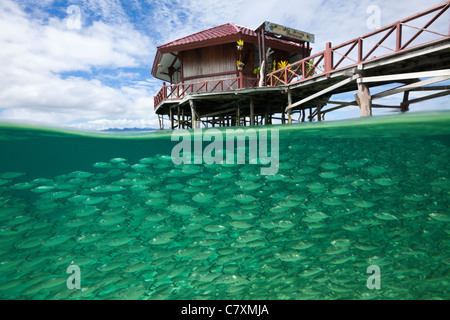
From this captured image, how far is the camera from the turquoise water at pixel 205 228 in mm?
5816

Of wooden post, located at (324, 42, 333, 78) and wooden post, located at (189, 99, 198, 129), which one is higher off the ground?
wooden post, located at (324, 42, 333, 78)

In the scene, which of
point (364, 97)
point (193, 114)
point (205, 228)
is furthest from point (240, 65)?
point (205, 228)

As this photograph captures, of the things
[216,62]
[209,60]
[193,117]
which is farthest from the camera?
[209,60]

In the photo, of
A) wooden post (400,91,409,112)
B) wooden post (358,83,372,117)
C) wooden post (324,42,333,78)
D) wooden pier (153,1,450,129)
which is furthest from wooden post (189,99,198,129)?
wooden post (400,91,409,112)

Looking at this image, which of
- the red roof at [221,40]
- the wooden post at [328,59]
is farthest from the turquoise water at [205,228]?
the red roof at [221,40]

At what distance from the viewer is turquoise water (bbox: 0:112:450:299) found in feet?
19.1

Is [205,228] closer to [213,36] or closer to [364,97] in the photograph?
[364,97]

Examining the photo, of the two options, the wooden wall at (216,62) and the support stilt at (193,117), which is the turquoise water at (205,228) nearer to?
the support stilt at (193,117)

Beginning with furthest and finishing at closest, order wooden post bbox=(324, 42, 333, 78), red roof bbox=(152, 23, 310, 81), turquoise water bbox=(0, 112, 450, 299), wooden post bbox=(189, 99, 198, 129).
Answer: red roof bbox=(152, 23, 310, 81), wooden post bbox=(189, 99, 198, 129), wooden post bbox=(324, 42, 333, 78), turquoise water bbox=(0, 112, 450, 299)

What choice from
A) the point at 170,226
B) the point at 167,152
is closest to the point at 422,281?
the point at 170,226

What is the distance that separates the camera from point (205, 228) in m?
5.16

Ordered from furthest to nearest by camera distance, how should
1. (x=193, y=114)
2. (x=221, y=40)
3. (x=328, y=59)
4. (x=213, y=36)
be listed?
(x=213, y=36)
(x=221, y=40)
(x=193, y=114)
(x=328, y=59)

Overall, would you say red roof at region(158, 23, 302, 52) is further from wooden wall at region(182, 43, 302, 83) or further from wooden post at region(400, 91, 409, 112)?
wooden post at region(400, 91, 409, 112)
